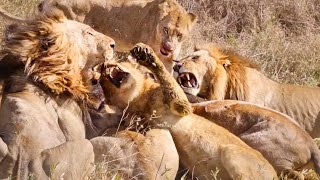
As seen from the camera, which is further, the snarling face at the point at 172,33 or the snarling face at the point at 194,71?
the snarling face at the point at 172,33

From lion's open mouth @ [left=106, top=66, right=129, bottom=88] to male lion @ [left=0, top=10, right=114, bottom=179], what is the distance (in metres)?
0.10

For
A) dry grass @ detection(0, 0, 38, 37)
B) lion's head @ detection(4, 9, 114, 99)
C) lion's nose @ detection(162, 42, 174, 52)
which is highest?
lion's head @ detection(4, 9, 114, 99)

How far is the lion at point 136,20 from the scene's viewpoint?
319 inches

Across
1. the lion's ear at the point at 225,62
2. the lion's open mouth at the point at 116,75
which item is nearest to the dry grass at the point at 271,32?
the lion's ear at the point at 225,62

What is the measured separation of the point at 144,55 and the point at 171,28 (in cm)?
310

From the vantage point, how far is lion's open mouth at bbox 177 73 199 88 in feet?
22.4

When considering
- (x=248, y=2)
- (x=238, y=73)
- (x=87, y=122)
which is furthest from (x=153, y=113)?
(x=248, y=2)

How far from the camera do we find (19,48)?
510 centimetres

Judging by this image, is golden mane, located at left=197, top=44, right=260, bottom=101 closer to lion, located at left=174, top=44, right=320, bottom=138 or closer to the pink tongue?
lion, located at left=174, top=44, right=320, bottom=138

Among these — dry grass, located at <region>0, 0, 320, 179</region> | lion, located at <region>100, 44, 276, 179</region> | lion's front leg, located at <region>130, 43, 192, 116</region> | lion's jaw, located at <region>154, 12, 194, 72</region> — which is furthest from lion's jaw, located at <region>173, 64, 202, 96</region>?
dry grass, located at <region>0, 0, 320, 179</region>

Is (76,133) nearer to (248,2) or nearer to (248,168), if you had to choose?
(248,168)

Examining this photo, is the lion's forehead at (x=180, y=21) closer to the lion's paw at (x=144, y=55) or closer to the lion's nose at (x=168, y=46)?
the lion's nose at (x=168, y=46)

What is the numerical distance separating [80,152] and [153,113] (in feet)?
2.14

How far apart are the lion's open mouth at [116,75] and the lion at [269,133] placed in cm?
60
